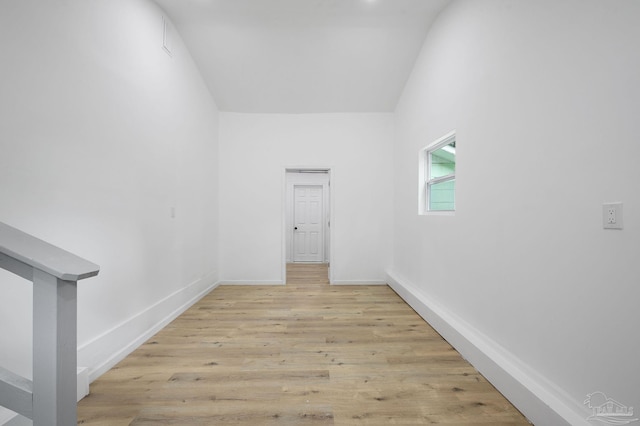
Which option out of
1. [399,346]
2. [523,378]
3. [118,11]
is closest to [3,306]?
[118,11]

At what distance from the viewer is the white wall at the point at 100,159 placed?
142 centimetres

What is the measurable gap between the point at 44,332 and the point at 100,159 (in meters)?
1.72

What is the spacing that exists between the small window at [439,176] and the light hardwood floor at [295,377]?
1.28 meters

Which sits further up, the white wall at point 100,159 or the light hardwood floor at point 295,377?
the white wall at point 100,159

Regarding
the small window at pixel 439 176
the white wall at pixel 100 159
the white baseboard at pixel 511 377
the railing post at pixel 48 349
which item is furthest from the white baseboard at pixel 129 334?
the small window at pixel 439 176

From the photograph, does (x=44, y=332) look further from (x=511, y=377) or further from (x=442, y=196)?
(x=442, y=196)

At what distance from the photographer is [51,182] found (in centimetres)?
160

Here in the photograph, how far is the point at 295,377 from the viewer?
189cm

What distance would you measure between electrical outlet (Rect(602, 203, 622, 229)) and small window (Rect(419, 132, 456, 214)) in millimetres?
1454

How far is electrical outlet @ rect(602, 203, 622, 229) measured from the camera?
3.76 feet

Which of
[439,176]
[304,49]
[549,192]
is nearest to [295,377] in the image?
[549,192]

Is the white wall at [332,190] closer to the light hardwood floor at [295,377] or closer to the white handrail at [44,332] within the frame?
the light hardwood floor at [295,377]

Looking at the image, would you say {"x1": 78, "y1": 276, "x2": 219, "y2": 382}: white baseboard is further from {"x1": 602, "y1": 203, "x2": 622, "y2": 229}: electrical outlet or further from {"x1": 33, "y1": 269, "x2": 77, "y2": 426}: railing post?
{"x1": 602, "y1": 203, "x2": 622, "y2": 229}: electrical outlet

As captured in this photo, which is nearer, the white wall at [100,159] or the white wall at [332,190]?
the white wall at [100,159]
